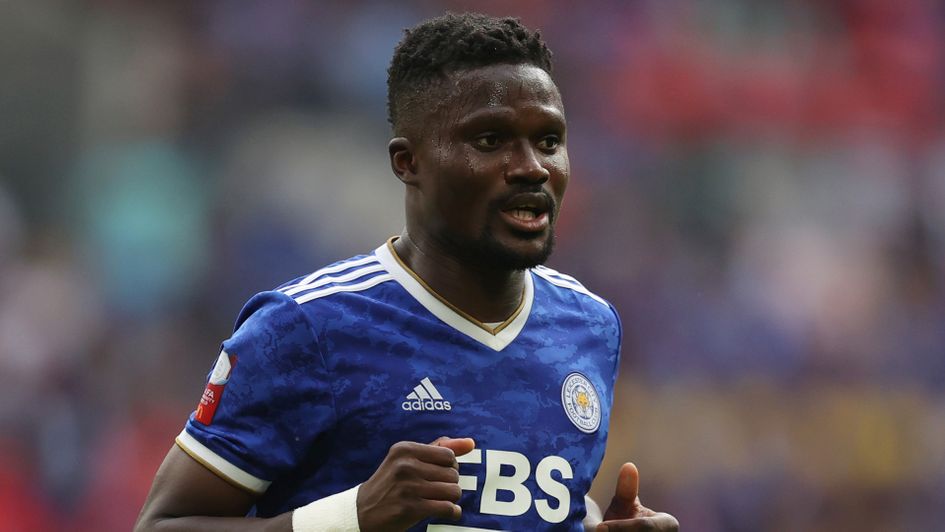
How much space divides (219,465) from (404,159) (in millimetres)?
904

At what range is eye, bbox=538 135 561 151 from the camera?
3.20 meters

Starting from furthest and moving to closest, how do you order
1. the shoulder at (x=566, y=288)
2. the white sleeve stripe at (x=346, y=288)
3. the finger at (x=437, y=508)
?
the shoulder at (x=566, y=288), the white sleeve stripe at (x=346, y=288), the finger at (x=437, y=508)

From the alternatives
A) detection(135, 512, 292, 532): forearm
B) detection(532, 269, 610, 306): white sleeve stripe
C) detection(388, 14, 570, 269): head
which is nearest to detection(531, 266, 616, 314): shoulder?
detection(532, 269, 610, 306): white sleeve stripe

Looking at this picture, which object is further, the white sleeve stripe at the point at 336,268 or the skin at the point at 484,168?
the white sleeve stripe at the point at 336,268

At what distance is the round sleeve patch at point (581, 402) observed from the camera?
3277 millimetres

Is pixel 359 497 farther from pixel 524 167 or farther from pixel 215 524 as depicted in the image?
pixel 524 167

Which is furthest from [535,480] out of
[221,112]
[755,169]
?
[755,169]

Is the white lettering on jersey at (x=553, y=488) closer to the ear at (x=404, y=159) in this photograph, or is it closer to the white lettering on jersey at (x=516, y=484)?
the white lettering on jersey at (x=516, y=484)

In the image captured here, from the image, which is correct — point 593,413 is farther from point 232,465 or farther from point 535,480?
point 232,465

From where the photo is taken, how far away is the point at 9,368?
762cm

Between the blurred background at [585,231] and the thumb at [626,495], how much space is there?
192 inches

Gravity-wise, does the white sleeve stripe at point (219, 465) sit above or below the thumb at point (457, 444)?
below

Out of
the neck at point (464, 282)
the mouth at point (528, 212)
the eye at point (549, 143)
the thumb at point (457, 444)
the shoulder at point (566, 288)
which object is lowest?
the thumb at point (457, 444)

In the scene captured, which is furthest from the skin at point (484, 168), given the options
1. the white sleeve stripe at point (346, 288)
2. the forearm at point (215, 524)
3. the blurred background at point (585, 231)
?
the blurred background at point (585, 231)
